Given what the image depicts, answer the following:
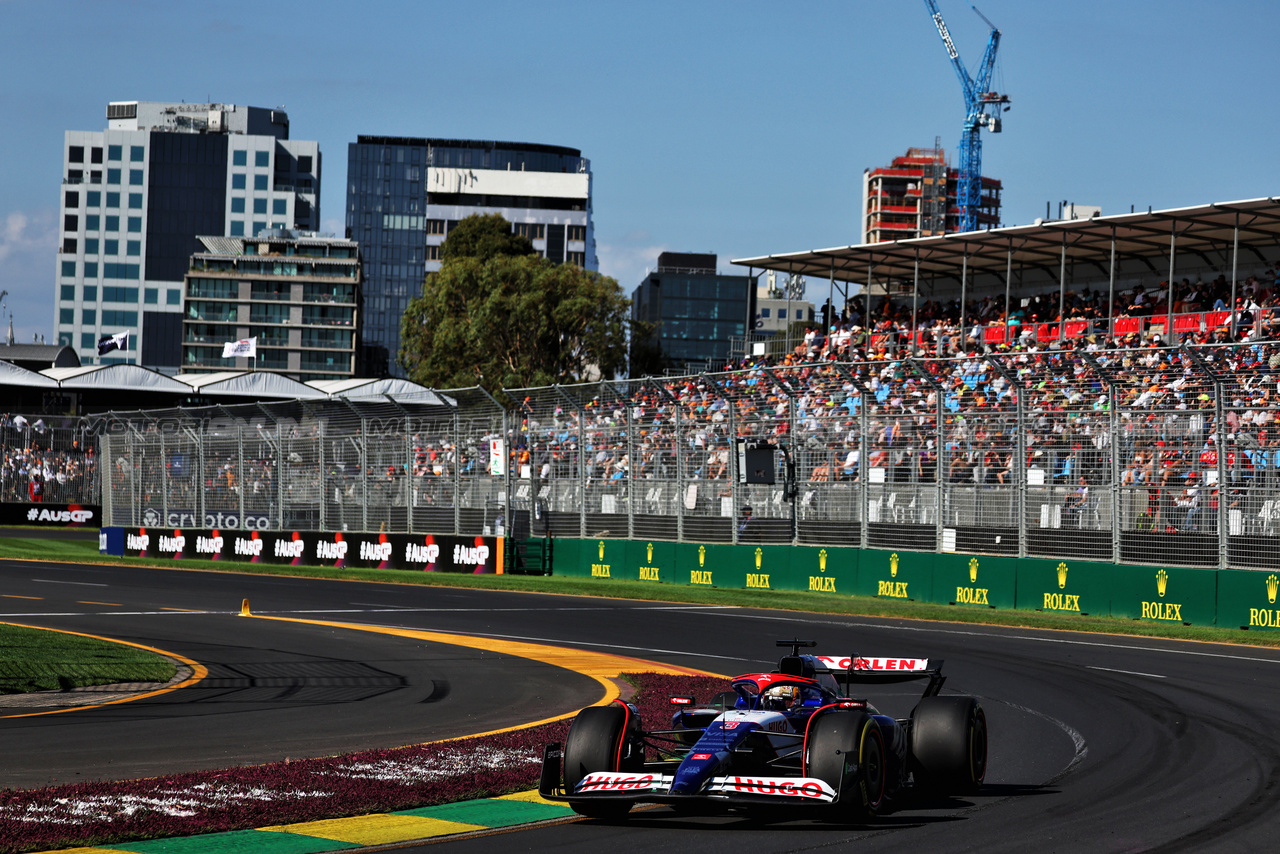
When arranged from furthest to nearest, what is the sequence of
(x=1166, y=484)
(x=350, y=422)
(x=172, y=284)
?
(x=172, y=284) < (x=350, y=422) < (x=1166, y=484)

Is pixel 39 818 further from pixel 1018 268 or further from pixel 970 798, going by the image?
pixel 1018 268

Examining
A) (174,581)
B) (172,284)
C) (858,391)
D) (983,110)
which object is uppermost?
(983,110)

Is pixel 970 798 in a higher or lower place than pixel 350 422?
lower

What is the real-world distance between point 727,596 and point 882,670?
1725 cm

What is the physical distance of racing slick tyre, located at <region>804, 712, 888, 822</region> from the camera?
24.3 ft

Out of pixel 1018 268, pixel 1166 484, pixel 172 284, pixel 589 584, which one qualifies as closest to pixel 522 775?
pixel 1166 484

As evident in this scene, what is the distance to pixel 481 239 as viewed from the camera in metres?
75.9

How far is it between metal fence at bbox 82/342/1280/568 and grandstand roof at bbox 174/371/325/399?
25.1 m

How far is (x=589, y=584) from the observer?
29.1 meters

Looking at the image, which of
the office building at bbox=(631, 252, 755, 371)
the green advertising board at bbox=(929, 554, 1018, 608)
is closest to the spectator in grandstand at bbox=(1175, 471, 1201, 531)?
the green advertising board at bbox=(929, 554, 1018, 608)

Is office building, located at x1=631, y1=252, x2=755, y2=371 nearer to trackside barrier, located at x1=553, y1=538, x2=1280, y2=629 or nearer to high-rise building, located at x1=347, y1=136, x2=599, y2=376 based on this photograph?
high-rise building, located at x1=347, y1=136, x2=599, y2=376

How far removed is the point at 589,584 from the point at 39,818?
72.2ft

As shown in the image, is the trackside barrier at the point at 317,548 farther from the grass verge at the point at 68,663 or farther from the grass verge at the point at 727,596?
the grass verge at the point at 68,663

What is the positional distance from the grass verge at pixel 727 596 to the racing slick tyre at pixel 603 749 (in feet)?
A: 45.8
